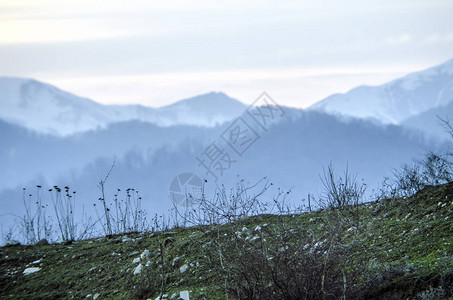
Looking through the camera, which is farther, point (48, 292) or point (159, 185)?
point (159, 185)

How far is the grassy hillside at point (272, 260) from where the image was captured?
5844mm

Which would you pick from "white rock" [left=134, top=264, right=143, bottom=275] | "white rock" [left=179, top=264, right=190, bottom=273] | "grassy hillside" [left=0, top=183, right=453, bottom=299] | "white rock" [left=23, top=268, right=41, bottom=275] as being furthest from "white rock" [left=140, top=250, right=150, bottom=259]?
"white rock" [left=23, top=268, right=41, bottom=275]

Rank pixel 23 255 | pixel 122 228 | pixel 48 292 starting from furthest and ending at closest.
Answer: pixel 122 228 < pixel 23 255 < pixel 48 292

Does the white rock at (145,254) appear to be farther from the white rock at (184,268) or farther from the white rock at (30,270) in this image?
the white rock at (30,270)

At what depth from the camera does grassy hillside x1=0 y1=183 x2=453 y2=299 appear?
19.2ft

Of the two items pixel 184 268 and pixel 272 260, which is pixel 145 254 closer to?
pixel 184 268

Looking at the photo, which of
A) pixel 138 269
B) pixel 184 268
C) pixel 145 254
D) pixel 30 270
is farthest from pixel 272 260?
pixel 30 270

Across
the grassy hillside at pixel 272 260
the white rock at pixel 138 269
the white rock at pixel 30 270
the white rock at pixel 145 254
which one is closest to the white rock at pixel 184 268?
the grassy hillside at pixel 272 260

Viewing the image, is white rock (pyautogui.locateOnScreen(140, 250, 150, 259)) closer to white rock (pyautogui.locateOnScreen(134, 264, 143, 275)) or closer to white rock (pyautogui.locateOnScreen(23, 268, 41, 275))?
white rock (pyautogui.locateOnScreen(134, 264, 143, 275))

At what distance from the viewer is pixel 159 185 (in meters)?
118

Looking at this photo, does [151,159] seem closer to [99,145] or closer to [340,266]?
[99,145]

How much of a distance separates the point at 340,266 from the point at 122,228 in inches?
246

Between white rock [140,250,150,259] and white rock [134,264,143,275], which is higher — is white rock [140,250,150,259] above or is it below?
above

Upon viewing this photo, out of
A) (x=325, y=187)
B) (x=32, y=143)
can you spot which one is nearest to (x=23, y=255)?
(x=325, y=187)
